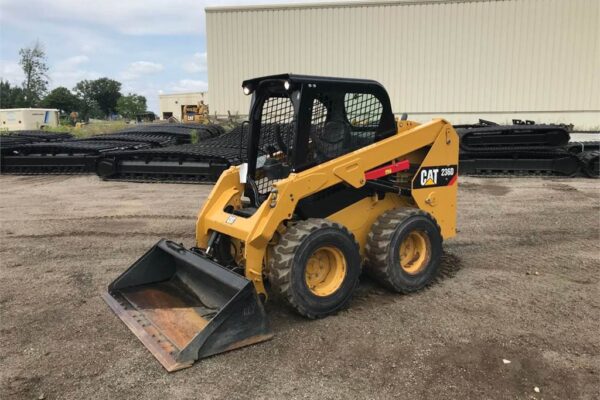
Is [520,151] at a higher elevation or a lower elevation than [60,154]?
higher

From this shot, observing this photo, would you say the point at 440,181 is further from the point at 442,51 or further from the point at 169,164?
the point at 442,51

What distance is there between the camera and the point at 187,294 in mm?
4203

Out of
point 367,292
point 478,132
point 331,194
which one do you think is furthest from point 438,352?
point 478,132

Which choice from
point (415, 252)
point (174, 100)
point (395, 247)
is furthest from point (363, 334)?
point (174, 100)

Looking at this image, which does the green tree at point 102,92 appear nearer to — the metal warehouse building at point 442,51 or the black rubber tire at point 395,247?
the metal warehouse building at point 442,51

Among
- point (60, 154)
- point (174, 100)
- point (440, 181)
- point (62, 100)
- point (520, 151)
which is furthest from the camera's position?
point (62, 100)

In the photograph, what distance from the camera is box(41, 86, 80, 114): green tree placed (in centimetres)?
7481

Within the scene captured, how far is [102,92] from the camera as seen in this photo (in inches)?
Answer: 4018

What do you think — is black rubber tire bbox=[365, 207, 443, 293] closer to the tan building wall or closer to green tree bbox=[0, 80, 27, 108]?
the tan building wall

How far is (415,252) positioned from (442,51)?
18815 millimetres

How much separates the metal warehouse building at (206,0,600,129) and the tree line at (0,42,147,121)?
4854 cm

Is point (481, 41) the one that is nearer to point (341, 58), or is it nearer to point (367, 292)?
point (341, 58)

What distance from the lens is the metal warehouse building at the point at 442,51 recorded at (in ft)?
68.5

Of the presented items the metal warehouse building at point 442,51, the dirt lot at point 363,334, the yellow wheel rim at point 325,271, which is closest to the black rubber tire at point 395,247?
the dirt lot at point 363,334
